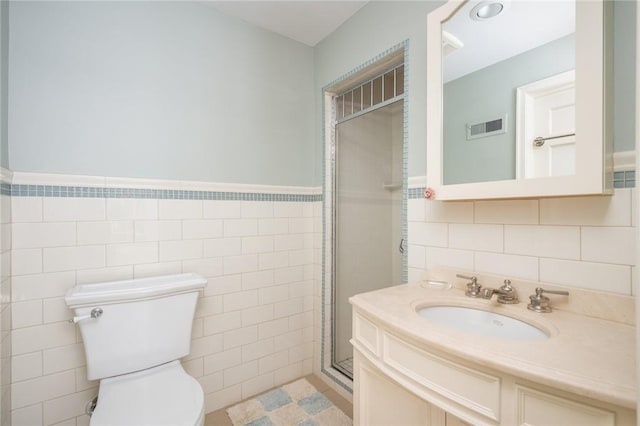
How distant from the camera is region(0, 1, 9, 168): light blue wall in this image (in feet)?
3.85

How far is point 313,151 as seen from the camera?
2148 mm

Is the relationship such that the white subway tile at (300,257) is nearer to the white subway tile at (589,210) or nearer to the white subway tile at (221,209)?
the white subway tile at (221,209)

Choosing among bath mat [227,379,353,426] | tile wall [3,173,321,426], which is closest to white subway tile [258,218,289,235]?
tile wall [3,173,321,426]

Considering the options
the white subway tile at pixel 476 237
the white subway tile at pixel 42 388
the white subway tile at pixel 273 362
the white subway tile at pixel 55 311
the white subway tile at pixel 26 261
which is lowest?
the white subway tile at pixel 273 362

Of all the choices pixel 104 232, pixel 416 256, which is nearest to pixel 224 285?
pixel 104 232

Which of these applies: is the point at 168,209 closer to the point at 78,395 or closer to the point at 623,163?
the point at 78,395

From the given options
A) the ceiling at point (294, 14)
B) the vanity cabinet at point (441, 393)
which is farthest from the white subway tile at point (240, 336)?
the ceiling at point (294, 14)

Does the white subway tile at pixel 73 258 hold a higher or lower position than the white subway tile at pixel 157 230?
lower

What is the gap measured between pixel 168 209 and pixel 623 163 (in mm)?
1875

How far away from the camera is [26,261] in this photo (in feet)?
4.19

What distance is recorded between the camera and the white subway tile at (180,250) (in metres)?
1.58

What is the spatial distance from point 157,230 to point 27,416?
37.0 inches

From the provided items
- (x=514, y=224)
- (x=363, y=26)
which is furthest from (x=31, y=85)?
(x=514, y=224)

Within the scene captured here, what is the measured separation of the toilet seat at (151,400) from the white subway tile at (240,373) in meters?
0.50
